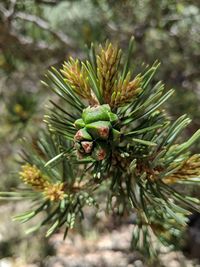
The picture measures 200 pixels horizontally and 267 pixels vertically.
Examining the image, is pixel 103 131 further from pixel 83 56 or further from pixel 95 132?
pixel 83 56

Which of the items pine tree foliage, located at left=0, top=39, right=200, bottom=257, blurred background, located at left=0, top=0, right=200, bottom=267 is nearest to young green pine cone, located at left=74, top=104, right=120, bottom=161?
pine tree foliage, located at left=0, top=39, right=200, bottom=257

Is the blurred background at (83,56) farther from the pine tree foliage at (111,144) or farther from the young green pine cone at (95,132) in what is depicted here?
the young green pine cone at (95,132)

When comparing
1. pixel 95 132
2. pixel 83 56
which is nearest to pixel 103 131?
pixel 95 132

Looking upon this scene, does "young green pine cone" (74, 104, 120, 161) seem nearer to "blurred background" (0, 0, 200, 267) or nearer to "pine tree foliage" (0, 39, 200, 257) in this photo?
"pine tree foliage" (0, 39, 200, 257)

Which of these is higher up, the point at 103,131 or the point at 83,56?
the point at 83,56

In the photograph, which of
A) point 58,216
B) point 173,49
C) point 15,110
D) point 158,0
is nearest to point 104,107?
point 58,216

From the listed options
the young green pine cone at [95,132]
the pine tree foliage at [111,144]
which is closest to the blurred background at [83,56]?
the pine tree foliage at [111,144]
